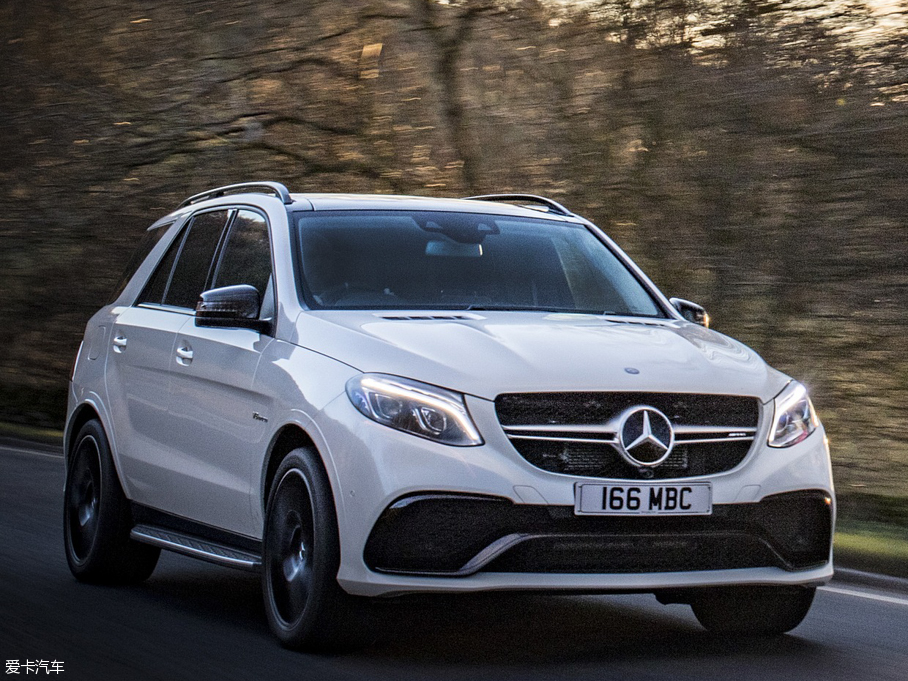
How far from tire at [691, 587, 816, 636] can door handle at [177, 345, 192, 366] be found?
7.72ft

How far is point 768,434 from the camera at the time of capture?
568 centimetres

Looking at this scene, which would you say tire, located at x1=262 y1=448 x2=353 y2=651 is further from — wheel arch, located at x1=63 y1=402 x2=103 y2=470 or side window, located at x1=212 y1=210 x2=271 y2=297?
wheel arch, located at x1=63 y1=402 x2=103 y2=470

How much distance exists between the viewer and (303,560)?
5.67 metres

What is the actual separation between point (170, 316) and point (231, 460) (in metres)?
1.32

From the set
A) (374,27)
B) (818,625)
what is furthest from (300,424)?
(374,27)

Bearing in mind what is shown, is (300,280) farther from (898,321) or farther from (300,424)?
(898,321)

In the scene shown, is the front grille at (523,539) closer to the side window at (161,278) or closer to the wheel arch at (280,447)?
the wheel arch at (280,447)

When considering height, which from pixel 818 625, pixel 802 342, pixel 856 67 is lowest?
pixel 802 342

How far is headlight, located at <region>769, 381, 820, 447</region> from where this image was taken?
5.71 m

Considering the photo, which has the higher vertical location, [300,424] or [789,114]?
[300,424]

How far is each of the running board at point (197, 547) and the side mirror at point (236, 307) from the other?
0.89m

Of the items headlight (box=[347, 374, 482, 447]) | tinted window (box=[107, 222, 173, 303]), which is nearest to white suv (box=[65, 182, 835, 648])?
headlight (box=[347, 374, 482, 447])

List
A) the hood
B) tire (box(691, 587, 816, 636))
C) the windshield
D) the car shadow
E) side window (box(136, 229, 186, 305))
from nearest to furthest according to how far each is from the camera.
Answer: the hood
the car shadow
tire (box(691, 587, 816, 636))
the windshield
side window (box(136, 229, 186, 305))

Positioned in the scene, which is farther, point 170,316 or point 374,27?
point 374,27
